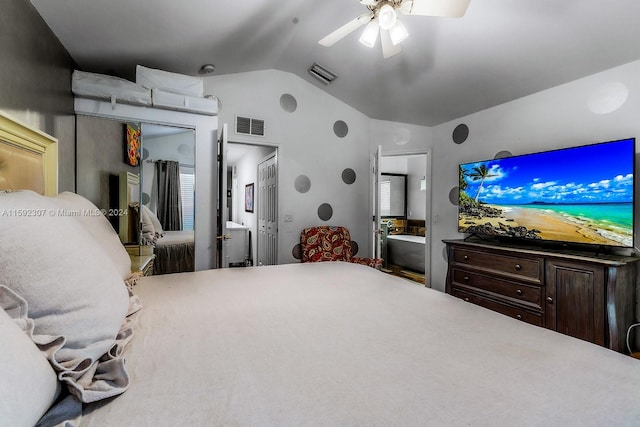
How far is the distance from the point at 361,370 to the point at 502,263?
233cm

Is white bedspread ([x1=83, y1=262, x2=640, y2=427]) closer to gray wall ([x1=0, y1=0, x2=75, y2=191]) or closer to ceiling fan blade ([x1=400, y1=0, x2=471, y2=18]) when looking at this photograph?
gray wall ([x1=0, y1=0, x2=75, y2=191])

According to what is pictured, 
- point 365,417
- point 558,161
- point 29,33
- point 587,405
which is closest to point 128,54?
point 29,33

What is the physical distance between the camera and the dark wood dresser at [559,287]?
76.9 inches

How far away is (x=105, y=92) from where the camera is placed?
225 centimetres

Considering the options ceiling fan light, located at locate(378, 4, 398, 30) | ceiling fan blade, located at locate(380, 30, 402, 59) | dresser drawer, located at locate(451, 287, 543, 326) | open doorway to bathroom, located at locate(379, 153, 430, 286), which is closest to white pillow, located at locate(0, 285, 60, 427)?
ceiling fan light, located at locate(378, 4, 398, 30)

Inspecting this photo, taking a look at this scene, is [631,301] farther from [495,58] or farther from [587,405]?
[587,405]

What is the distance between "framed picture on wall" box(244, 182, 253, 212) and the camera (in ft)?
18.5

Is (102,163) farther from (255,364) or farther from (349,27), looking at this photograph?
(255,364)

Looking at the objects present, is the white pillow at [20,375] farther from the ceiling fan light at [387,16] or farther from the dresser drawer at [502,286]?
the dresser drawer at [502,286]

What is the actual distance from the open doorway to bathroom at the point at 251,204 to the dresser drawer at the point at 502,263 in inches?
82.2

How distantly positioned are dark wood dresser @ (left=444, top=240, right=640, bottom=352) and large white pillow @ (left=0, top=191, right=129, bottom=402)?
2.67 metres

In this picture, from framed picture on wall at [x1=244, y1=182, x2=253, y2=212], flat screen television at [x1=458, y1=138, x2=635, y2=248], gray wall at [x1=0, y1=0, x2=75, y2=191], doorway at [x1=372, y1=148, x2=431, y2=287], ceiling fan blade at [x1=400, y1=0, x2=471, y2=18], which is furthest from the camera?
framed picture on wall at [x1=244, y1=182, x2=253, y2=212]

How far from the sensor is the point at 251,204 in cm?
563

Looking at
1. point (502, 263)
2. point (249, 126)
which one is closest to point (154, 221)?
point (249, 126)
